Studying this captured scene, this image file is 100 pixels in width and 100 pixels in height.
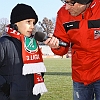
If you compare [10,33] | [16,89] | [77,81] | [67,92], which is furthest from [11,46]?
[67,92]

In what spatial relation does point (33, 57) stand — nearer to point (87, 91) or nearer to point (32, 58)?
point (32, 58)

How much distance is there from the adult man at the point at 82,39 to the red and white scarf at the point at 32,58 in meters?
0.29

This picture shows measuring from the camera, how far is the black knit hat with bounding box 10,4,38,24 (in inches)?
195

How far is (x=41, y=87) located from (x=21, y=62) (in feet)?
1.43

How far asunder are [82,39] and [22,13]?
3.05 ft

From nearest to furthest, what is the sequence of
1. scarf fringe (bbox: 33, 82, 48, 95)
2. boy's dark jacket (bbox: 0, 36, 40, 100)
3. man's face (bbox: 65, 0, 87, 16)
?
man's face (bbox: 65, 0, 87, 16)
boy's dark jacket (bbox: 0, 36, 40, 100)
scarf fringe (bbox: 33, 82, 48, 95)

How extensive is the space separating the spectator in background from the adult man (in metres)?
0.34

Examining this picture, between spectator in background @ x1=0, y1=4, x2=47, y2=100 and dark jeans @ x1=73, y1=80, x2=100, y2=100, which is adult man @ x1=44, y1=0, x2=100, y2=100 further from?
spectator in background @ x1=0, y1=4, x2=47, y2=100

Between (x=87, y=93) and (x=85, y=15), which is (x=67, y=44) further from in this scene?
(x=87, y=93)

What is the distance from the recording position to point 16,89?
4719 millimetres

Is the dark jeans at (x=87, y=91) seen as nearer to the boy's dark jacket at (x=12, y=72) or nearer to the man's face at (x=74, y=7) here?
the boy's dark jacket at (x=12, y=72)

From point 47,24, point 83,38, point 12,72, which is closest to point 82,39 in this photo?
point 83,38

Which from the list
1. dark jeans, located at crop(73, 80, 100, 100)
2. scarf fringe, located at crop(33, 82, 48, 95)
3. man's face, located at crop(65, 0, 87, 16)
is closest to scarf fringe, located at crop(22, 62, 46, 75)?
scarf fringe, located at crop(33, 82, 48, 95)

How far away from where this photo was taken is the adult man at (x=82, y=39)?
4562 millimetres
